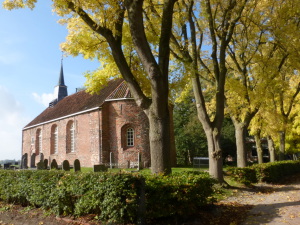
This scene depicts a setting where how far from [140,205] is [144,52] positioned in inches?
163

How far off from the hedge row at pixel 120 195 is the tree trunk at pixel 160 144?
0.66 metres

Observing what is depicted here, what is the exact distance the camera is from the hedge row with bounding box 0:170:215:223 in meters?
5.91

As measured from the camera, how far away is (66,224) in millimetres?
6762

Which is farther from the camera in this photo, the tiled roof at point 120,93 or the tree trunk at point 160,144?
the tiled roof at point 120,93

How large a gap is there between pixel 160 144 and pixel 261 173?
8.86 metres

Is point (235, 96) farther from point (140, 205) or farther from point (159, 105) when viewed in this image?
point (140, 205)

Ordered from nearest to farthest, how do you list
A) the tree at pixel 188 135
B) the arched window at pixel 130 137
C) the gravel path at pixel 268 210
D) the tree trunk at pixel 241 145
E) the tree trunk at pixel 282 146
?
the gravel path at pixel 268 210, the tree trunk at pixel 241 145, the tree trunk at pixel 282 146, the arched window at pixel 130 137, the tree at pixel 188 135

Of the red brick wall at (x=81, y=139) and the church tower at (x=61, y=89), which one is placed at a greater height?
the church tower at (x=61, y=89)

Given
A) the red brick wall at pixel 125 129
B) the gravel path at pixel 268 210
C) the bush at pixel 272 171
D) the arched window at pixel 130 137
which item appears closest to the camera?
the gravel path at pixel 268 210

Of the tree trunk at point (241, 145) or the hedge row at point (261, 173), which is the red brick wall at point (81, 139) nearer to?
the tree trunk at point (241, 145)

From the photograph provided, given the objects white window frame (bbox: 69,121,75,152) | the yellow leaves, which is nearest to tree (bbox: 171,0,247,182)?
the yellow leaves

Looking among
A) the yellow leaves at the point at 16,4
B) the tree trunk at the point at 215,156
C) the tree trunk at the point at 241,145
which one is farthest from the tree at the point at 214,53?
the yellow leaves at the point at 16,4

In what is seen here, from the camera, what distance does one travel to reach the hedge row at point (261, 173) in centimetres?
1287

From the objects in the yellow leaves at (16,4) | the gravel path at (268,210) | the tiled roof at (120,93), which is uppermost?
the tiled roof at (120,93)
